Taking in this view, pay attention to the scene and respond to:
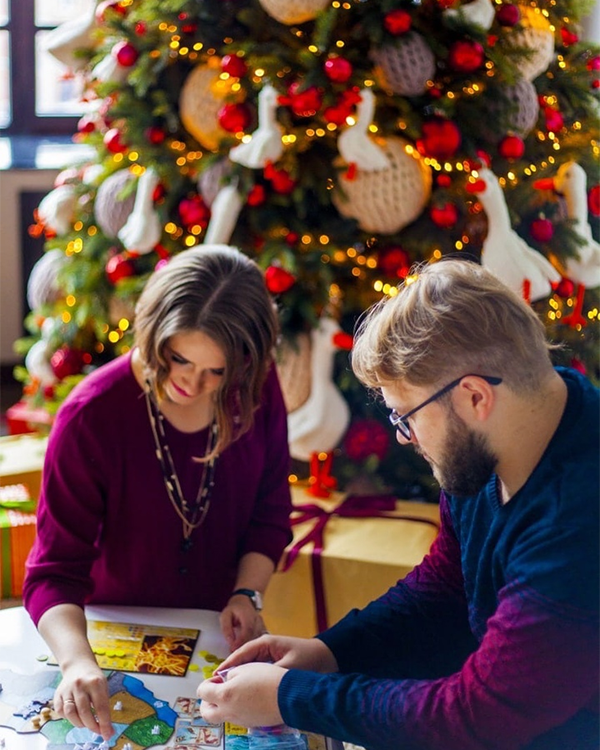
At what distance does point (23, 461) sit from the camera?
257 centimetres

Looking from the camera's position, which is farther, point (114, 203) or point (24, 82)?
point (24, 82)

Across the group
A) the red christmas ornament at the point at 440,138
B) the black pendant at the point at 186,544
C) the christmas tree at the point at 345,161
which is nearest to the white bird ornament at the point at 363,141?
the christmas tree at the point at 345,161

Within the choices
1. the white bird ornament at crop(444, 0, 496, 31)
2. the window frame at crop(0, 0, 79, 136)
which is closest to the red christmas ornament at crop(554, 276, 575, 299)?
the white bird ornament at crop(444, 0, 496, 31)

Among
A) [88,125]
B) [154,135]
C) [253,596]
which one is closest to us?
[253,596]

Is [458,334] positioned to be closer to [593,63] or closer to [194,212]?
[194,212]

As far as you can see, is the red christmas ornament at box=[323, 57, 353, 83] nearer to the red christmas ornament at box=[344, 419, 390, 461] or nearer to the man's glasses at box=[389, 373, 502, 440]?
the red christmas ornament at box=[344, 419, 390, 461]

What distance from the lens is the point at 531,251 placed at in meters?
2.23

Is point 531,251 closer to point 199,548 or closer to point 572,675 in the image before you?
point 199,548

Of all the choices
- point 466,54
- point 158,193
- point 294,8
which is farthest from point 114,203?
point 466,54

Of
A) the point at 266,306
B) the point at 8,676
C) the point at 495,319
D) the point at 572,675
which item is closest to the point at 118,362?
the point at 266,306

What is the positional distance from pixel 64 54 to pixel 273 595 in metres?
1.66

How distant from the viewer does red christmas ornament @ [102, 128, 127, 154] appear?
8.26 feet

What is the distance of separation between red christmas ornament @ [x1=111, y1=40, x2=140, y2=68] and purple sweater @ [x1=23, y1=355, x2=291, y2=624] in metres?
1.11

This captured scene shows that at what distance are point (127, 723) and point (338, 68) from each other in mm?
1499
